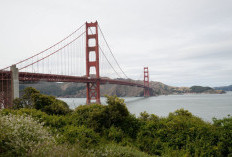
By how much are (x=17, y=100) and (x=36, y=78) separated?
11566 millimetres

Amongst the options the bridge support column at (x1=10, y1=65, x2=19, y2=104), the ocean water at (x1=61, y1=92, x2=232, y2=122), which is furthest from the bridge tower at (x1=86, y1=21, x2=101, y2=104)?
the bridge support column at (x1=10, y1=65, x2=19, y2=104)

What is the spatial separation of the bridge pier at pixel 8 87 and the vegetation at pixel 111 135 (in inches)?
425

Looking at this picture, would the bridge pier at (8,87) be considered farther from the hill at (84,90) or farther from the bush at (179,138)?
the bush at (179,138)

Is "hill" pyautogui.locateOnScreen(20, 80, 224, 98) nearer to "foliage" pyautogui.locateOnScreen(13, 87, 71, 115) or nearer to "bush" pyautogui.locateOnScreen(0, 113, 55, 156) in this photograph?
"foliage" pyautogui.locateOnScreen(13, 87, 71, 115)

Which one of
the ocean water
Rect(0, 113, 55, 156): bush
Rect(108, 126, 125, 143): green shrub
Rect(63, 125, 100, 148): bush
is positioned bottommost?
the ocean water

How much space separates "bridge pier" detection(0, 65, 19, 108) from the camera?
1991cm

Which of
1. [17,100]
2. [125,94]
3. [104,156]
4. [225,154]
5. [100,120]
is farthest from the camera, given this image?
[125,94]

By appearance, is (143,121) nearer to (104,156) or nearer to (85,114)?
(85,114)

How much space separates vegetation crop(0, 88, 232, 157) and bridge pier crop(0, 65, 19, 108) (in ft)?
35.4

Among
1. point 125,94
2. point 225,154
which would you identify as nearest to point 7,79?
point 225,154

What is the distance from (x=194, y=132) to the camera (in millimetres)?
9312

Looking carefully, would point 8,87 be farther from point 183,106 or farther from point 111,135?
point 183,106

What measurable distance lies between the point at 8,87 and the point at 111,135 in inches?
596

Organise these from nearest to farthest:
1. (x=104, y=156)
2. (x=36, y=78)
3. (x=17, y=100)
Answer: (x=104, y=156), (x=17, y=100), (x=36, y=78)
